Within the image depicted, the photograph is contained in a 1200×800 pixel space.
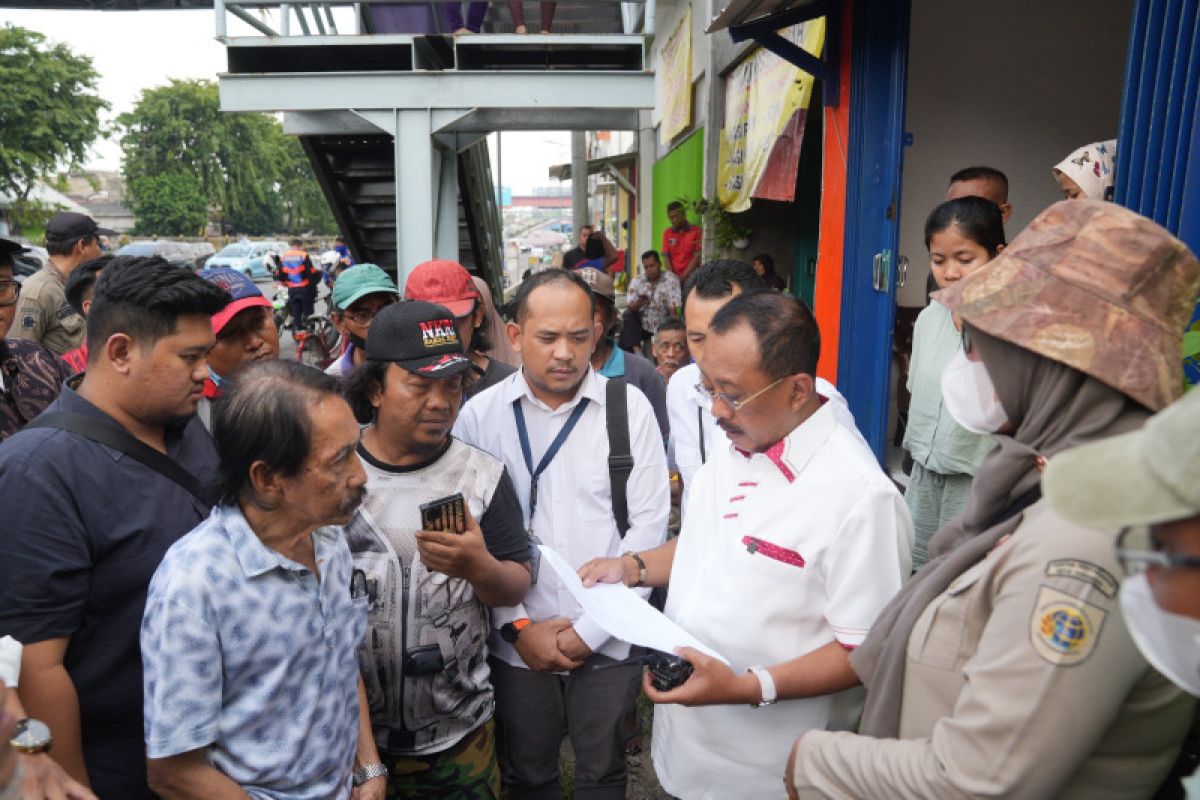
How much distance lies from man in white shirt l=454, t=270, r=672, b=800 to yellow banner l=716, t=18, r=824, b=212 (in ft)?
13.5

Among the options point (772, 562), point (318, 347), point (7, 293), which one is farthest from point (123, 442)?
point (318, 347)

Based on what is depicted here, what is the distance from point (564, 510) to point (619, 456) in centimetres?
26

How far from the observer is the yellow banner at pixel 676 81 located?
1014cm

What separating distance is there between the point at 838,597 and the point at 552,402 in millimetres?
1253

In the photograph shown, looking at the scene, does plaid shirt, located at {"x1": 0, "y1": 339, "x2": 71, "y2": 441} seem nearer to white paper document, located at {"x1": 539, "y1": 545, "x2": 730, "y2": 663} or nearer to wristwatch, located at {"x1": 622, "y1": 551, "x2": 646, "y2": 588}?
white paper document, located at {"x1": 539, "y1": 545, "x2": 730, "y2": 663}

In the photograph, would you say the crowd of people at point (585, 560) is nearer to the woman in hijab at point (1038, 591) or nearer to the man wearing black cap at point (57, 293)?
the woman in hijab at point (1038, 591)

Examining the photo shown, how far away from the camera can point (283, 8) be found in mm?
6785

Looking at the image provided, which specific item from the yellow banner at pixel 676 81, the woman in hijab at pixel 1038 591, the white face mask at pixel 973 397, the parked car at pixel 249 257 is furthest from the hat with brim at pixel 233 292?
the parked car at pixel 249 257

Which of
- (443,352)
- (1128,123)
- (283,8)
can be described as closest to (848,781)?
(443,352)

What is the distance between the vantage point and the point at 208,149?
162 feet

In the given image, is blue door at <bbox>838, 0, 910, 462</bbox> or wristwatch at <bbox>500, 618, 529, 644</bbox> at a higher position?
blue door at <bbox>838, 0, 910, 462</bbox>

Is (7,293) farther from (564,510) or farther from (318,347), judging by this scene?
(318,347)

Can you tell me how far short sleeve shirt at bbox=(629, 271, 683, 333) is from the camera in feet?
31.4

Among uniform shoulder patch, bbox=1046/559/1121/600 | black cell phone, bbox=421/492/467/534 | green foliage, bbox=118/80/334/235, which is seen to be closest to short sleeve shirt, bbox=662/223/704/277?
black cell phone, bbox=421/492/467/534
